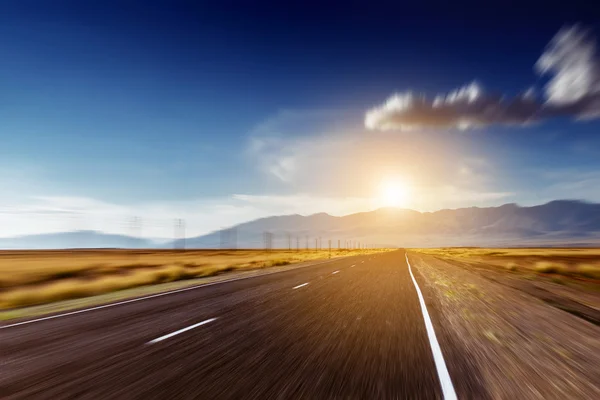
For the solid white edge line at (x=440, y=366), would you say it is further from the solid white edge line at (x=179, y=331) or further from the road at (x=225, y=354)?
the solid white edge line at (x=179, y=331)

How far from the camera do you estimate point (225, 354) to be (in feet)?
16.4

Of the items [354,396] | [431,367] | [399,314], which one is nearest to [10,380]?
[354,396]

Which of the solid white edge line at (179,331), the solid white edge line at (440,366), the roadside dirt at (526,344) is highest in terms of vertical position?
the solid white edge line at (179,331)

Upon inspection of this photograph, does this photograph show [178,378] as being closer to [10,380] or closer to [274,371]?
[274,371]

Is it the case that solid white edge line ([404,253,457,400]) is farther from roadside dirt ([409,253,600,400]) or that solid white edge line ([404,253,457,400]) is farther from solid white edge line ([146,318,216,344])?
solid white edge line ([146,318,216,344])

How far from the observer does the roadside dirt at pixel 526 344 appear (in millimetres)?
4129

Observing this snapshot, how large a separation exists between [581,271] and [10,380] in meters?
30.3

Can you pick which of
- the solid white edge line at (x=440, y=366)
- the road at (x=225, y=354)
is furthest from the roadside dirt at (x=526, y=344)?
the road at (x=225, y=354)

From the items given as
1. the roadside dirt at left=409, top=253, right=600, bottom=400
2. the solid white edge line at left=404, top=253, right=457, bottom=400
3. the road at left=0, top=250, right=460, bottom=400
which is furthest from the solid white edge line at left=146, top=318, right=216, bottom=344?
the roadside dirt at left=409, top=253, right=600, bottom=400

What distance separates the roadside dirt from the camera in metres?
4.13

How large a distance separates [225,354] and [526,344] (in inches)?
185

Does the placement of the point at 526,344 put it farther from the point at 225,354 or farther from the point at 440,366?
the point at 225,354

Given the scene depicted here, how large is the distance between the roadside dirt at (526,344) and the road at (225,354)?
673mm

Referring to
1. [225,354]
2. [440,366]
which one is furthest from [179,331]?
[440,366]
